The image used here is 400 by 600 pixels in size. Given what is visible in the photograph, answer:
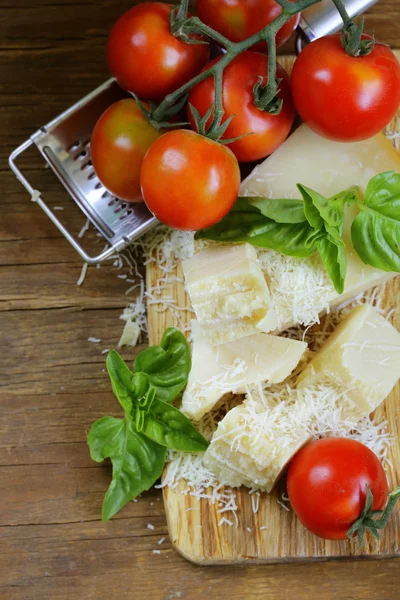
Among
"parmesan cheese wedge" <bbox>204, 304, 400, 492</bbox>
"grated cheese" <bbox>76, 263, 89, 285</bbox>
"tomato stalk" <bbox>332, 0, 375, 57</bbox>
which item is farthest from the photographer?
"grated cheese" <bbox>76, 263, 89, 285</bbox>

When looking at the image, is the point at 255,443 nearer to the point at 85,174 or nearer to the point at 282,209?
the point at 282,209

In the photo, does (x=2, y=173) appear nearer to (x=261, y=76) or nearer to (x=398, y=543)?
(x=261, y=76)

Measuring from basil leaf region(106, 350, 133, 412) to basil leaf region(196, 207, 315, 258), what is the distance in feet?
1.06

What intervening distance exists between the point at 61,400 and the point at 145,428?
265 millimetres

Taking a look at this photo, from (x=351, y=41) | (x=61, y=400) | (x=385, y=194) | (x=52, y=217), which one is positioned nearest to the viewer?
(x=351, y=41)

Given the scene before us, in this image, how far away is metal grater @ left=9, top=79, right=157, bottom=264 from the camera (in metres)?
1.62

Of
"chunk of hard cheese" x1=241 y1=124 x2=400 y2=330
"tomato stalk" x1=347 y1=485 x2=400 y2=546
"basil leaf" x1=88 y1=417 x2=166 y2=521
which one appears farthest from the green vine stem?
"tomato stalk" x1=347 y1=485 x2=400 y2=546

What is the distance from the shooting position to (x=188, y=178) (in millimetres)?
1424

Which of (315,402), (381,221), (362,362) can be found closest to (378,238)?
(381,221)

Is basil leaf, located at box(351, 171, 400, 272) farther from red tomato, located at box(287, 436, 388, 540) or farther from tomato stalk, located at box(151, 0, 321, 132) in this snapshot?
red tomato, located at box(287, 436, 388, 540)

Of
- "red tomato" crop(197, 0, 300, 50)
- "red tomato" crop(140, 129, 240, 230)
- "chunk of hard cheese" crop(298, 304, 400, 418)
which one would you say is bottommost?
"chunk of hard cheese" crop(298, 304, 400, 418)

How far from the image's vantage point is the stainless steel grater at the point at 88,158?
161cm

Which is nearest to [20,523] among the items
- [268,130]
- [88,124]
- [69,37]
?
[88,124]

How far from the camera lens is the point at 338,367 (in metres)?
1.54
